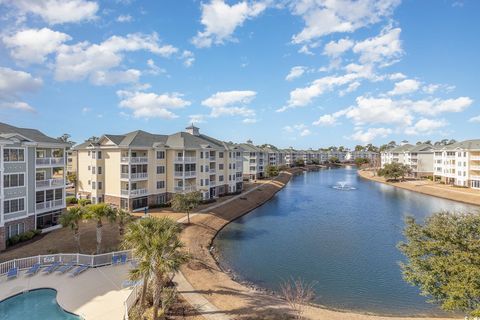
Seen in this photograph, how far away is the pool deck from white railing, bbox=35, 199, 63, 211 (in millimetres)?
11399

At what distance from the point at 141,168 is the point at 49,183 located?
44.3 ft

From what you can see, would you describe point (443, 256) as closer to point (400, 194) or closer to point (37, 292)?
point (37, 292)

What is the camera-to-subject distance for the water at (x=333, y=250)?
22.1 m

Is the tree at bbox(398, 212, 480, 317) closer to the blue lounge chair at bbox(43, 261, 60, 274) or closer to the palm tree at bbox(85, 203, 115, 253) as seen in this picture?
the palm tree at bbox(85, 203, 115, 253)

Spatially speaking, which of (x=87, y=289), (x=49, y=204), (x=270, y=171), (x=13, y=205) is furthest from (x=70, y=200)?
(x=270, y=171)

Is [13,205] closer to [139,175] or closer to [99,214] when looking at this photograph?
[99,214]

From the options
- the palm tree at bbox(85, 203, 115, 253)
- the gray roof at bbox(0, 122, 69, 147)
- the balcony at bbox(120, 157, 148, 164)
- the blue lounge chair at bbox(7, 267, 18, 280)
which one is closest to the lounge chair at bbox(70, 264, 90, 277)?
the palm tree at bbox(85, 203, 115, 253)

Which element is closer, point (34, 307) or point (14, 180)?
point (34, 307)

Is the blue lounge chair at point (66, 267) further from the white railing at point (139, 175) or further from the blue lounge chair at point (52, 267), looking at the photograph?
the white railing at point (139, 175)

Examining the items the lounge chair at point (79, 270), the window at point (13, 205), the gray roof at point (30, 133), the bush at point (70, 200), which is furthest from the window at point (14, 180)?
the bush at point (70, 200)

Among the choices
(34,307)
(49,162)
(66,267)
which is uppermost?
(49,162)

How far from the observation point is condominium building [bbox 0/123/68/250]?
1024 inches

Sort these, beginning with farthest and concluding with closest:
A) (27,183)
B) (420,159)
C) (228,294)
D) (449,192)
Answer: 1. (420,159)
2. (449,192)
3. (27,183)
4. (228,294)

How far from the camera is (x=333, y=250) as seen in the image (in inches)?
1240
